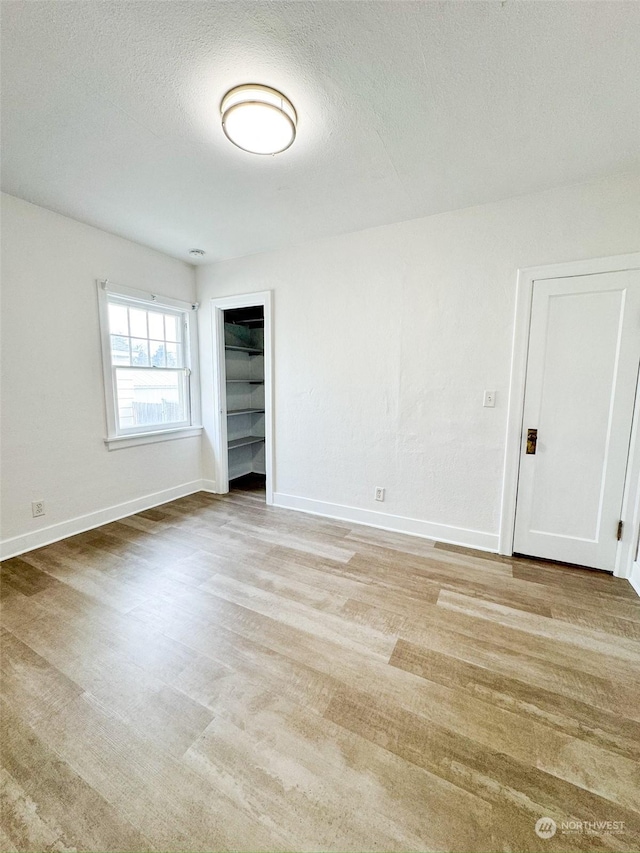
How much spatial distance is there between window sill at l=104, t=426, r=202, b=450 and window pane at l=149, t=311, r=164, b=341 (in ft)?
3.34

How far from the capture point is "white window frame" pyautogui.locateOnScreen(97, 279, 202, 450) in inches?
117

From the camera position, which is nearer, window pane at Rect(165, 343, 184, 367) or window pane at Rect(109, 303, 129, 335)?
window pane at Rect(109, 303, 129, 335)

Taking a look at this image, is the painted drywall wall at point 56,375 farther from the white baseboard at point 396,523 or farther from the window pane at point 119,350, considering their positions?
the white baseboard at point 396,523

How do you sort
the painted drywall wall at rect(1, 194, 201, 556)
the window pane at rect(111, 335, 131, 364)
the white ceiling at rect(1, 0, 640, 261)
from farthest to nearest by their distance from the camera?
1. the window pane at rect(111, 335, 131, 364)
2. the painted drywall wall at rect(1, 194, 201, 556)
3. the white ceiling at rect(1, 0, 640, 261)

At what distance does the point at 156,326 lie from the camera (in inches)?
137

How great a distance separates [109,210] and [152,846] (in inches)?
138

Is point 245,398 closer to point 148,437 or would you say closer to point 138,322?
point 148,437

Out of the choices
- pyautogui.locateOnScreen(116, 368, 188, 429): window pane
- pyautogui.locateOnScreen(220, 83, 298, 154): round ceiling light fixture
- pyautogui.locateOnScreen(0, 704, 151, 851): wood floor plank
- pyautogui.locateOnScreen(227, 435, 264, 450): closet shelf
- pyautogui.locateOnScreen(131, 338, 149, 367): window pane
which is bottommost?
pyautogui.locateOnScreen(0, 704, 151, 851): wood floor plank

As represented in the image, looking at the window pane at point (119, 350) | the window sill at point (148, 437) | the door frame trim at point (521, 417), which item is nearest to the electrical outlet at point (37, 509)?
the window sill at point (148, 437)

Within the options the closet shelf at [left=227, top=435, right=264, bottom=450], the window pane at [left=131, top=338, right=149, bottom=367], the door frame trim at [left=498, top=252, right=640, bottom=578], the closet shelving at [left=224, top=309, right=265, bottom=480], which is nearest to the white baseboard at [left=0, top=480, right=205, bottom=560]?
the closet shelf at [left=227, top=435, right=264, bottom=450]

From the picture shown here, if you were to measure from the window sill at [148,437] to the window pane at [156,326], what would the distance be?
1.02m

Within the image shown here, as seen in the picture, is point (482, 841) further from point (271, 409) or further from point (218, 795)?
point (271, 409)
